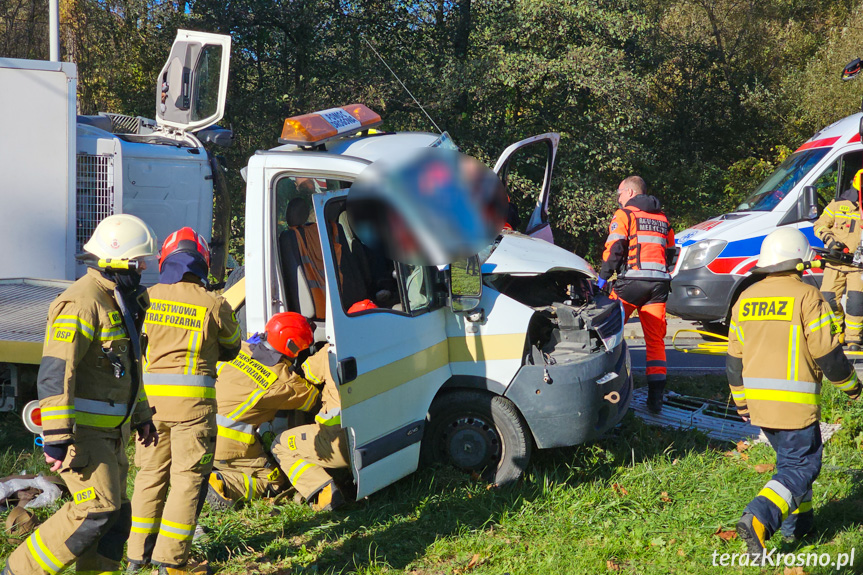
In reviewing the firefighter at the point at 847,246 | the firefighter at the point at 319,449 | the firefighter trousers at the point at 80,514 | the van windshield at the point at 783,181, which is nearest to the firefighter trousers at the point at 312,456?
the firefighter at the point at 319,449

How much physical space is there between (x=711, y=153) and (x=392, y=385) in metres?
14.2

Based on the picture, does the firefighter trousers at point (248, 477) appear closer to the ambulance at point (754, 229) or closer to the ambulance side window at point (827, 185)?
the ambulance at point (754, 229)

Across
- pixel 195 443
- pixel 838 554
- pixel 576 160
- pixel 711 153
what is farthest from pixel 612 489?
pixel 711 153

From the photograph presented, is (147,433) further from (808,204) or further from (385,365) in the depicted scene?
(808,204)

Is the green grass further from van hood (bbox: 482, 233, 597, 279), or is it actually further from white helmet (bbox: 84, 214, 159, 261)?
white helmet (bbox: 84, 214, 159, 261)

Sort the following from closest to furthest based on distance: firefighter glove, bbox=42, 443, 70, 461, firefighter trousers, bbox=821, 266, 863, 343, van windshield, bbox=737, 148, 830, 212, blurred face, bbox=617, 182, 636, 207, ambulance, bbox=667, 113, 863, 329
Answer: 1. firefighter glove, bbox=42, 443, 70, 461
2. blurred face, bbox=617, 182, 636, 207
3. firefighter trousers, bbox=821, 266, 863, 343
4. ambulance, bbox=667, 113, 863, 329
5. van windshield, bbox=737, 148, 830, 212

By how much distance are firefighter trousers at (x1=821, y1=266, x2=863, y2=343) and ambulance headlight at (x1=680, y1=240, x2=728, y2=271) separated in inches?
43.8

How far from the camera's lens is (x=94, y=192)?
717 centimetres

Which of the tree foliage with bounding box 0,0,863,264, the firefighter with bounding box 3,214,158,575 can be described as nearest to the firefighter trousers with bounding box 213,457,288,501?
the firefighter with bounding box 3,214,158,575

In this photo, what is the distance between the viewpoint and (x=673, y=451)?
18.1 feet

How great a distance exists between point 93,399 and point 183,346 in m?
0.52

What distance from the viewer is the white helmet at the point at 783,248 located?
4074 mm

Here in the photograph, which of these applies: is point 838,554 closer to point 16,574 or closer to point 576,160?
Answer: point 16,574

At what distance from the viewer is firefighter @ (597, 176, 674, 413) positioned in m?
6.29
